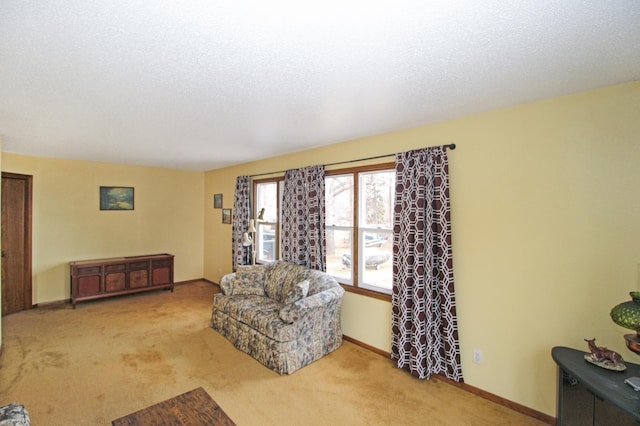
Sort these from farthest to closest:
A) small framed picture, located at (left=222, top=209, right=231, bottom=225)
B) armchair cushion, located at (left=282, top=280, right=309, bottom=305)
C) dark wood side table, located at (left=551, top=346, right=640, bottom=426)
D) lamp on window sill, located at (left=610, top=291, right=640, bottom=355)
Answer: small framed picture, located at (left=222, top=209, right=231, bottom=225), armchair cushion, located at (left=282, top=280, right=309, bottom=305), lamp on window sill, located at (left=610, top=291, right=640, bottom=355), dark wood side table, located at (left=551, top=346, right=640, bottom=426)

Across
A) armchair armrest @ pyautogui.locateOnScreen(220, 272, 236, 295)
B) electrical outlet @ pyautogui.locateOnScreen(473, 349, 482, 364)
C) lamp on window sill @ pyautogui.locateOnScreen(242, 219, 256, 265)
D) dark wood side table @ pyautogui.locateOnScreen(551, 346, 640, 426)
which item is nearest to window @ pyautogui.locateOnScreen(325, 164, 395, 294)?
electrical outlet @ pyautogui.locateOnScreen(473, 349, 482, 364)

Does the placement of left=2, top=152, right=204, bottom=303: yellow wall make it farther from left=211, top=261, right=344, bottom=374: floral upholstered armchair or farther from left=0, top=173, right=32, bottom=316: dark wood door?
left=211, top=261, right=344, bottom=374: floral upholstered armchair

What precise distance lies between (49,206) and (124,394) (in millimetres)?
3959

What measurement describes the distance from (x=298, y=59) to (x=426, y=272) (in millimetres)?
2186

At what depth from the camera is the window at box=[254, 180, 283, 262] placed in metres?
4.82

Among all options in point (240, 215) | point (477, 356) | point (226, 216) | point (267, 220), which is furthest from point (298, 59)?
point (226, 216)

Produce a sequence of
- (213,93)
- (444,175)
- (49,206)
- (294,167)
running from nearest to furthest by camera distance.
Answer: (213,93), (444,175), (294,167), (49,206)

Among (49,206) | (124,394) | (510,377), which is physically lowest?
(124,394)

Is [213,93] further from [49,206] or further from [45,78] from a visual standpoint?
[49,206]

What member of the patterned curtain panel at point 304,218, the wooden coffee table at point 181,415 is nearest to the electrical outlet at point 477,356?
the patterned curtain panel at point 304,218

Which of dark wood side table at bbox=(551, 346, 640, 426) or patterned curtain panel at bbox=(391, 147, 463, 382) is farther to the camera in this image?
patterned curtain panel at bbox=(391, 147, 463, 382)

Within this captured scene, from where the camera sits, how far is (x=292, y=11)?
1.26m

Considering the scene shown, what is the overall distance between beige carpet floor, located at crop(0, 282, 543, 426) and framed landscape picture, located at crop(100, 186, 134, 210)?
7.19 feet

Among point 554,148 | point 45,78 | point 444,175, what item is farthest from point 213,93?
point 554,148
